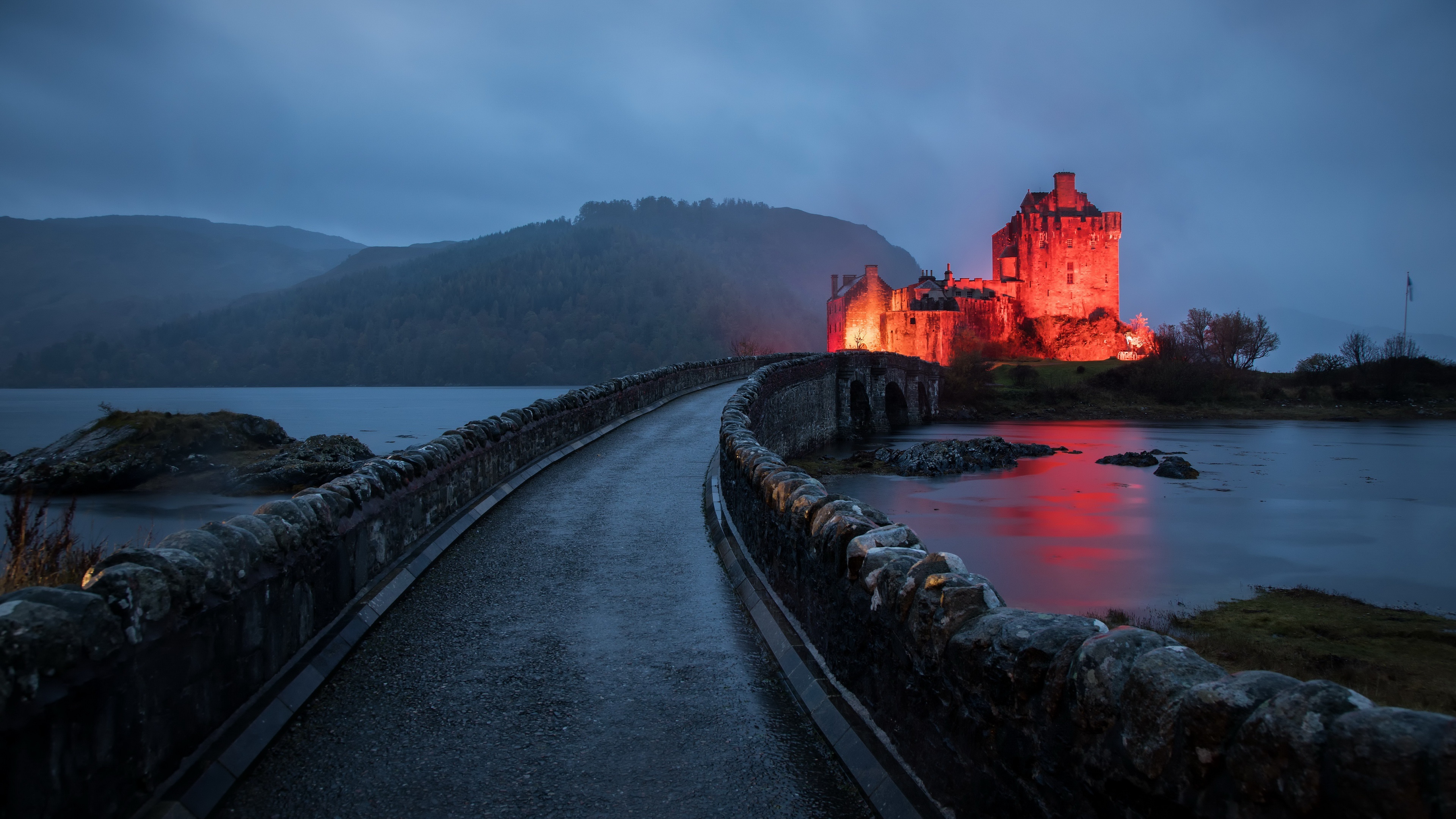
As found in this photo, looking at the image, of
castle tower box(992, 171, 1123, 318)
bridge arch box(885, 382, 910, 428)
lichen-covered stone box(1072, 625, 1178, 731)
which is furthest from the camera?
castle tower box(992, 171, 1123, 318)

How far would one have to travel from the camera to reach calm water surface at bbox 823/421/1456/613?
1786 centimetres

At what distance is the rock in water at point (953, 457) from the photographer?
104ft

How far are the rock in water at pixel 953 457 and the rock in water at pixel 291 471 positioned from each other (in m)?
18.4

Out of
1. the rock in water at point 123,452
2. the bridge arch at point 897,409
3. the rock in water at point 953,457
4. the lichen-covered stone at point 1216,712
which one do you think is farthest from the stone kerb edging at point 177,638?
the bridge arch at point 897,409

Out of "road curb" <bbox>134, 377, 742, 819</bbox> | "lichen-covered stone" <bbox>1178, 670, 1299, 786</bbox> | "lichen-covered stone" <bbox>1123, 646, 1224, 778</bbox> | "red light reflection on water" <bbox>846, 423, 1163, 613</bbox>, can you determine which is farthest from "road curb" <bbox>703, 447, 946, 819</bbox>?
"red light reflection on water" <bbox>846, 423, 1163, 613</bbox>

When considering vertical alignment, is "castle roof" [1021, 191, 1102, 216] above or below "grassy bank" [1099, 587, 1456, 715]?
above

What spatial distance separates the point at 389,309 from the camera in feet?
555

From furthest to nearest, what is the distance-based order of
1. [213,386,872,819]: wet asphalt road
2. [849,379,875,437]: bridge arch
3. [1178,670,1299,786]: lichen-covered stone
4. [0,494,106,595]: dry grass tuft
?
[849,379,875,437]: bridge arch < [0,494,106,595]: dry grass tuft < [213,386,872,819]: wet asphalt road < [1178,670,1299,786]: lichen-covered stone

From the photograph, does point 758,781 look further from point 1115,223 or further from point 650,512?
point 1115,223

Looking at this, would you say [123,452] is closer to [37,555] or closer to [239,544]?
[37,555]

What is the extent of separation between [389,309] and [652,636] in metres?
178

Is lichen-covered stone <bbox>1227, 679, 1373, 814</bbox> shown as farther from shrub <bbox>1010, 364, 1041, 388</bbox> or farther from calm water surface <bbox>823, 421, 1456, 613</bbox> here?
shrub <bbox>1010, 364, 1041, 388</bbox>

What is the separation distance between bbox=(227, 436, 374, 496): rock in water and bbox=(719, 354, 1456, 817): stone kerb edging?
21.3m

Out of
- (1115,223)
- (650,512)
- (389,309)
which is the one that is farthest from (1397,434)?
(389,309)
